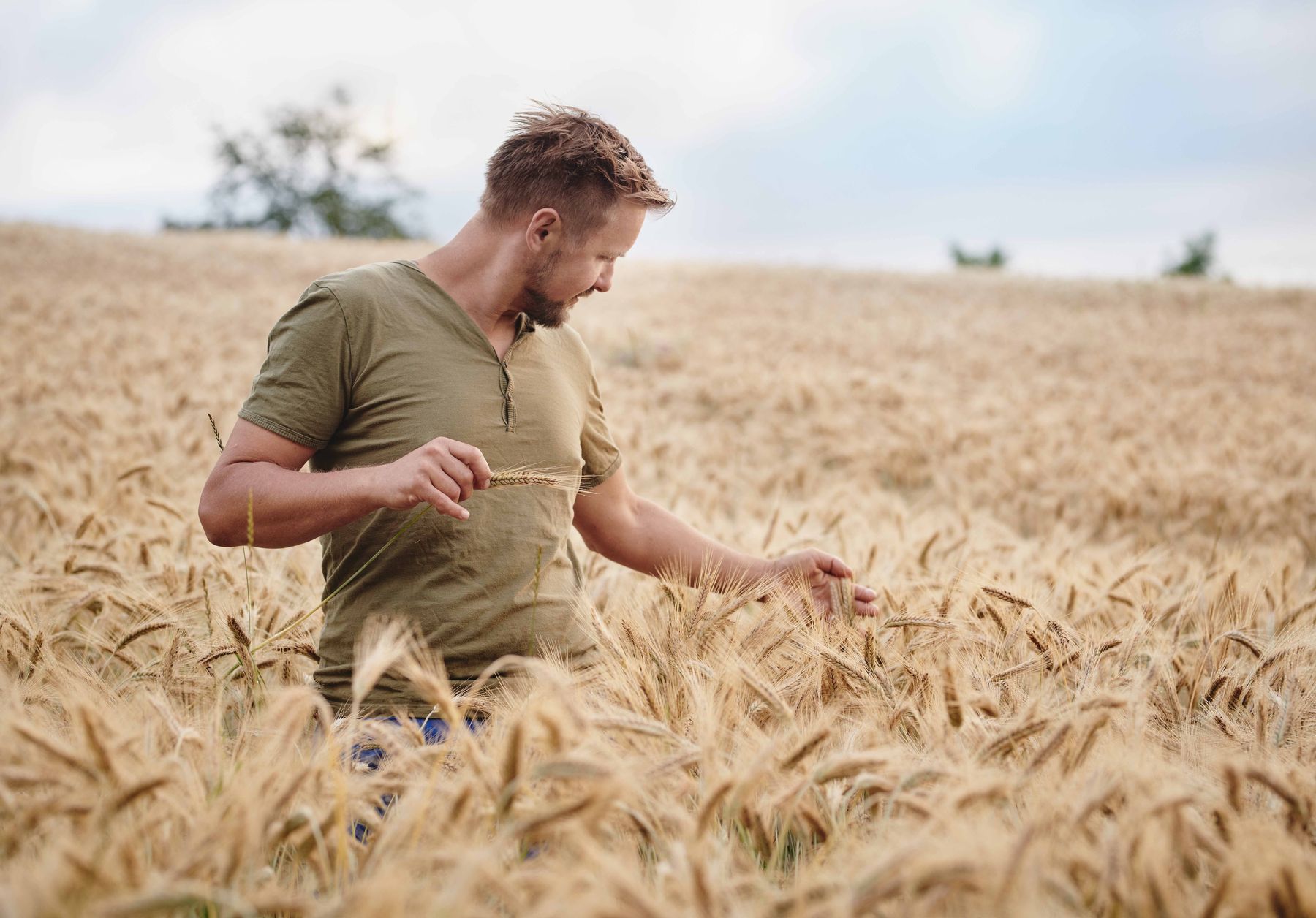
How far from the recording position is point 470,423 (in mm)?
1905

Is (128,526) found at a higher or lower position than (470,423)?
lower

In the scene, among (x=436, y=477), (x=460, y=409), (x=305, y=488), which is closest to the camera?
(x=436, y=477)

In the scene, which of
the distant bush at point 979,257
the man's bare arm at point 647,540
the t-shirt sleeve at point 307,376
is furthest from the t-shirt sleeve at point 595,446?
the distant bush at point 979,257

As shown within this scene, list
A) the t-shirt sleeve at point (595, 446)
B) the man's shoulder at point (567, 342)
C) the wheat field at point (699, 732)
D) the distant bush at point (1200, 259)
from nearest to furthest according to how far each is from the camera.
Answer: the wheat field at point (699, 732)
the man's shoulder at point (567, 342)
the t-shirt sleeve at point (595, 446)
the distant bush at point (1200, 259)

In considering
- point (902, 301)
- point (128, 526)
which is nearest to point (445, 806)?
point (128, 526)

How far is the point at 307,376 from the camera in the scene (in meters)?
1.79

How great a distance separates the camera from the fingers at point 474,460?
1553 millimetres

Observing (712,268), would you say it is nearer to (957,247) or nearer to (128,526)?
(128,526)

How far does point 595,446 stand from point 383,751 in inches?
39.6

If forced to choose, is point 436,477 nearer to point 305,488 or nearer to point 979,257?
point 305,488

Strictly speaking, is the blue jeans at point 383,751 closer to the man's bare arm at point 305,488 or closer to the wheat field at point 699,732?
the wheat field at point 699,732

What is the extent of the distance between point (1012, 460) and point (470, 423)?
5.17 m

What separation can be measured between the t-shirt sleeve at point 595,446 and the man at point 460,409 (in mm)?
127

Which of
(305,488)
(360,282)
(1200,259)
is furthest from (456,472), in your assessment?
(1200,259)
